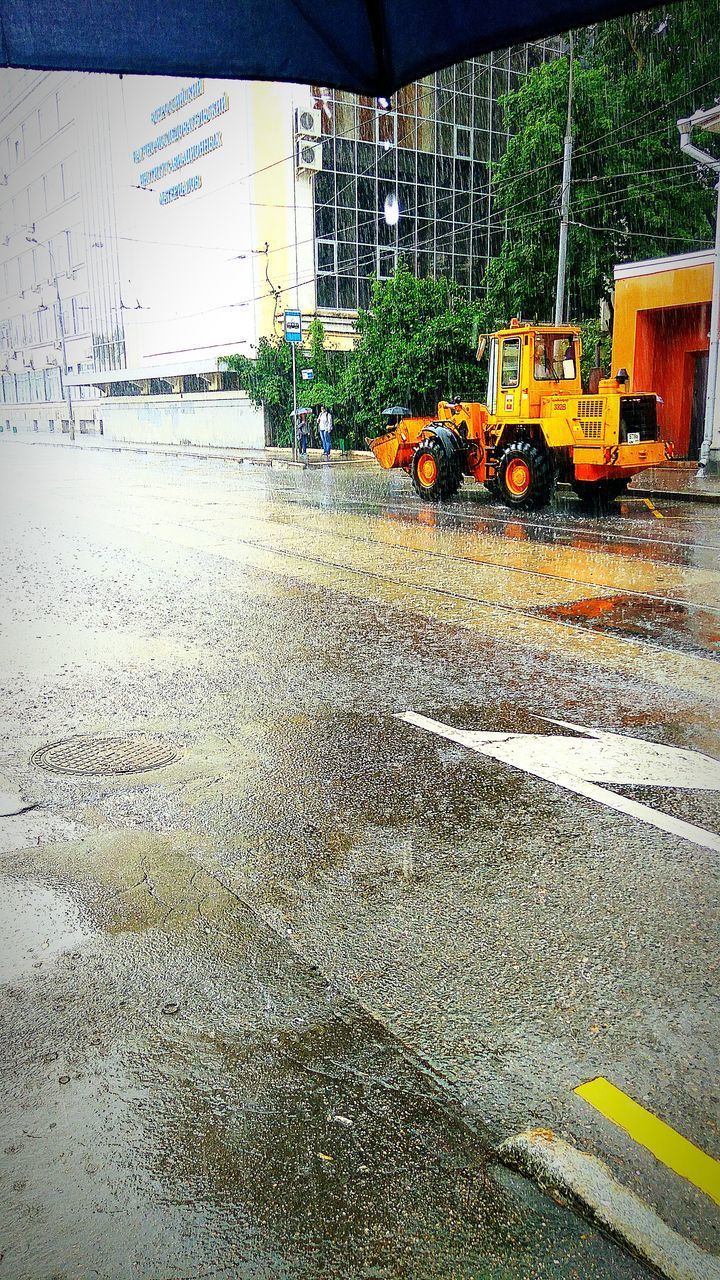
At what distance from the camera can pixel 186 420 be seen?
2103 inches

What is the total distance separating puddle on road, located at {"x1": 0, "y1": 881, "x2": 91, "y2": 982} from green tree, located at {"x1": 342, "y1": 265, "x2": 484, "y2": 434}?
3120 cm

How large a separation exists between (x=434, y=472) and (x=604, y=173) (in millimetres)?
24143

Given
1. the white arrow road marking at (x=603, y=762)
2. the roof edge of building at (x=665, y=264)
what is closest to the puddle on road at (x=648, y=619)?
the white arrow road marking at (x=603, y=762)

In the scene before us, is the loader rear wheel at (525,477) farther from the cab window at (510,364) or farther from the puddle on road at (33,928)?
the puddle on road at (33,928)

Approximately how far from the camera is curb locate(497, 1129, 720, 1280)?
2301 mm

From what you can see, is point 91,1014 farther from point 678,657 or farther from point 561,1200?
point 678,657

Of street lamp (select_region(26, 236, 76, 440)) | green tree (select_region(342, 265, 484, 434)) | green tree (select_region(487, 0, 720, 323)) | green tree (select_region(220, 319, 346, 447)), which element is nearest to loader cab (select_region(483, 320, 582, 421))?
green tree (select_region(342, 265, 484, 434))

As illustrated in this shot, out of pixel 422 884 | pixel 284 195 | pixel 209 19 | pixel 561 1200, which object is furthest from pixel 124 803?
pixel 284 195

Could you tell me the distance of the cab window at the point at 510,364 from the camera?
1777 centimetres

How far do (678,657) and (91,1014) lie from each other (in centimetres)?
570

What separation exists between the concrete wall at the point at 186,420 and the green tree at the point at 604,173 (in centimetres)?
1339

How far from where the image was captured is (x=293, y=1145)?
270cm

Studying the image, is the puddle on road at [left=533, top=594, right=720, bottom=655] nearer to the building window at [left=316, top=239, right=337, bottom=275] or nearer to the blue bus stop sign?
the blue bus stop sign

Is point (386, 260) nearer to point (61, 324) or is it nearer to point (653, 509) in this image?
point (61, 324)
